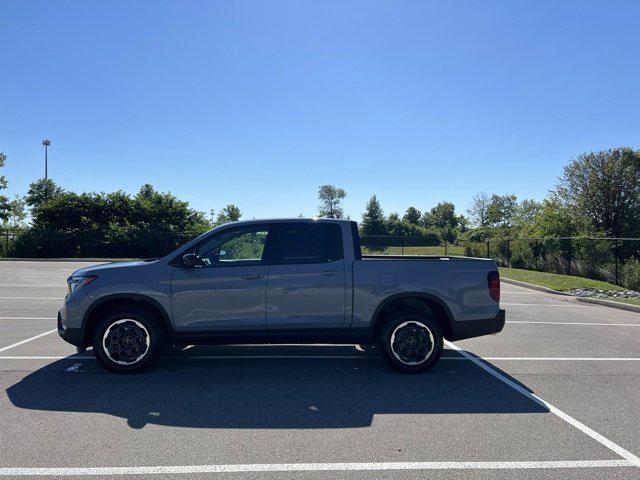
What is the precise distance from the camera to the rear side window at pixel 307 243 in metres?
5.86

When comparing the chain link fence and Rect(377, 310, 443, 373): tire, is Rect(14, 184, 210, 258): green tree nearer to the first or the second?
the chain link fence

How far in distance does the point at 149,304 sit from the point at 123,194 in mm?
31164

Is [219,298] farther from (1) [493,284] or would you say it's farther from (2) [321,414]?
(1) [493,284]

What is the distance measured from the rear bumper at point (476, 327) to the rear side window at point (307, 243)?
1.76 metres

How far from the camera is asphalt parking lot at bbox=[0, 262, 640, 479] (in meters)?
3.50

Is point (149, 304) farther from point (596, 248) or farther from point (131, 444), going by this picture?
point (596, 248)

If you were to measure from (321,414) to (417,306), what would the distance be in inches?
84.4

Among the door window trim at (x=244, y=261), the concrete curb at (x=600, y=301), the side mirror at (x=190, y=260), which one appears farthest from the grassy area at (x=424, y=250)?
the side mirror at (x=190, y=260)

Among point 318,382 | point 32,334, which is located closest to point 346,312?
point 318,382

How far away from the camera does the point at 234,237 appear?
19.6ft

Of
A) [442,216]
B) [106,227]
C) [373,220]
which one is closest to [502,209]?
[442,216]

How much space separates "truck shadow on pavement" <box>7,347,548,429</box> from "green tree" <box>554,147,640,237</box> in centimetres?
2489

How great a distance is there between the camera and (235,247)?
595cm

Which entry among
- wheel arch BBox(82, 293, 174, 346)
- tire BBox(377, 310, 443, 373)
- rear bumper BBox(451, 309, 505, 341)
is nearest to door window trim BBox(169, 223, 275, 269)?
wheel arch BBox(82, 293, 174, 346)
